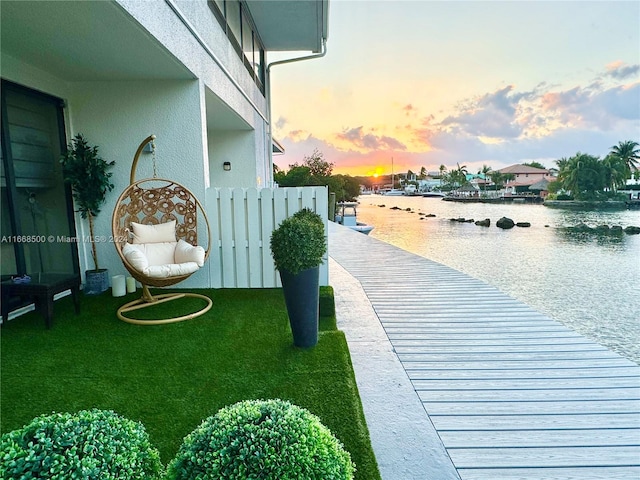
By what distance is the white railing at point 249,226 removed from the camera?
4.32 m

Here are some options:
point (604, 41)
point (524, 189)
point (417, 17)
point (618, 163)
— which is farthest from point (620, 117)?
point (524, 189)

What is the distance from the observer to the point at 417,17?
10797mm

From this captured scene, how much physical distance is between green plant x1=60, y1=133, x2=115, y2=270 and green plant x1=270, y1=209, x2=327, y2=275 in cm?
271

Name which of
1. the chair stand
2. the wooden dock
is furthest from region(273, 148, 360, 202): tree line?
the wooden dock

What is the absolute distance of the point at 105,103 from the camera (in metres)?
4.36

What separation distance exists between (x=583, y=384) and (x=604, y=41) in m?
13.2

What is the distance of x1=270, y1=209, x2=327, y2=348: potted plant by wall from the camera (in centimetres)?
260

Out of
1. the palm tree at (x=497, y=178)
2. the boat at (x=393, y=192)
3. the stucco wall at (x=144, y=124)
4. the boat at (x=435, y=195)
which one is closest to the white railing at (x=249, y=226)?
the stucco wall at (x=144, y=124)

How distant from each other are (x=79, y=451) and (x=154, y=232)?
11.5 feet

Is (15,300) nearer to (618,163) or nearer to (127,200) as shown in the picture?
(127,200)

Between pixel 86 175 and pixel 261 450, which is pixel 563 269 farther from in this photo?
pixel 261 450

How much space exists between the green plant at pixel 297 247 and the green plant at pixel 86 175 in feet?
8.90

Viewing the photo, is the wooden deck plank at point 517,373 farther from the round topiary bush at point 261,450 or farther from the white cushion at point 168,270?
the white cushion at point 168,270

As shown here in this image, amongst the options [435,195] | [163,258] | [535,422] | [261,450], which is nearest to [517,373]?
[535,422]
